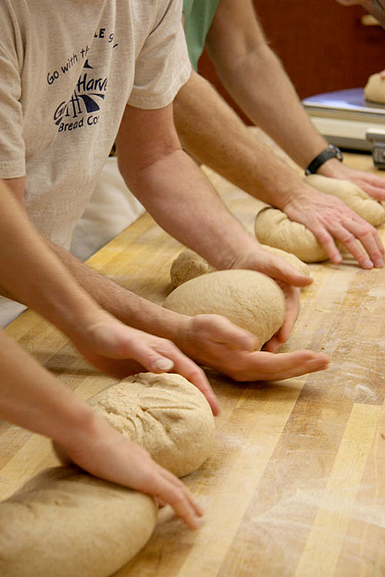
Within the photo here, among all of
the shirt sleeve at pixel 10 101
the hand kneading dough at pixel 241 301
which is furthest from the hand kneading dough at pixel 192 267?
the shirt sleeve at pixel 10 101

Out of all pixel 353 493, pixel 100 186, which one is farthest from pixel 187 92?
pixel 353 493

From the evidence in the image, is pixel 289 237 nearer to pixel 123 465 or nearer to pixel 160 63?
pixel 160 63

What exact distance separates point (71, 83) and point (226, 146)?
2.44 feet

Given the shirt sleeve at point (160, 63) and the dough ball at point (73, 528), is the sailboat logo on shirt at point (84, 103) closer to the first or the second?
the shirt sleeve at point (160, 63)

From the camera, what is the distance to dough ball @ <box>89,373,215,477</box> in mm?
1137

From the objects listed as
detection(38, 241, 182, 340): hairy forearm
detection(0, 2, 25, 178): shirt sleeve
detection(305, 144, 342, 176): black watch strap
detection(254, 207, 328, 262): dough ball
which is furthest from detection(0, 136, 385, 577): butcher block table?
detection(305, 144, 342, 176): black watch strap

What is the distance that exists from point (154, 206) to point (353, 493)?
0.93 meters

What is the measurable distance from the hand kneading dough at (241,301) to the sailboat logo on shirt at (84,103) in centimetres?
42

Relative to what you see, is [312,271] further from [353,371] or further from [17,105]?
[17,105]

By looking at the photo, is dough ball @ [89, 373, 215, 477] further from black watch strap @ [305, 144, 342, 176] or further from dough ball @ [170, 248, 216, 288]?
black watch strap @ [305, 144, 342, 176]

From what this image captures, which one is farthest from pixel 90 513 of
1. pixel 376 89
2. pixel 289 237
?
pixel 376 89

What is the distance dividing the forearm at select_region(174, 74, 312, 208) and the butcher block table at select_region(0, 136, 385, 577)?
47 centimetres

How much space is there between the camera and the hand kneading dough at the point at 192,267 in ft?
5.99

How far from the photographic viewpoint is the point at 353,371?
1.48m
